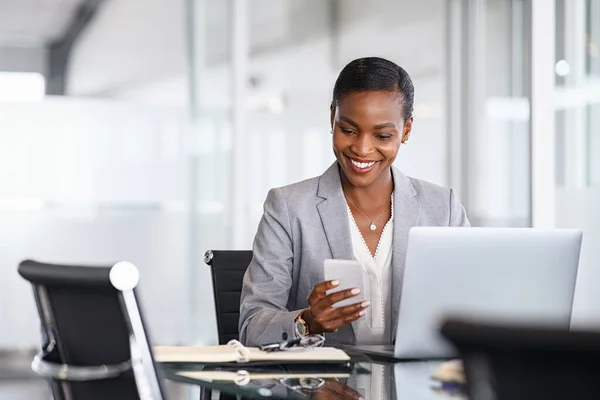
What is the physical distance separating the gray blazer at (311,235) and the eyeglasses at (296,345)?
25cm

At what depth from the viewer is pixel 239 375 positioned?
1803 mm

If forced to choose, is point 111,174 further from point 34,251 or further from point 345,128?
point 345,128

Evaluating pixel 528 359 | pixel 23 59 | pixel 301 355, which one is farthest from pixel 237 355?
pixel 23 59

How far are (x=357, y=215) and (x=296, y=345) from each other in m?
0.60

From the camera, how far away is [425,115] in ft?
19.4

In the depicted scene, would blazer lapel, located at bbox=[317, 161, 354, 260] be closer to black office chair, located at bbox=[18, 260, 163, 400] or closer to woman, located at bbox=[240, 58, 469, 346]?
woman, located at bbox=[240, 58, 469, 346]

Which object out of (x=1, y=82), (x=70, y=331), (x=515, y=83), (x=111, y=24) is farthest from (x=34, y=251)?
(x=70, y=331)

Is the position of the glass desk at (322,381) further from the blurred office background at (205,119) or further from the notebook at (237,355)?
the blurred office background at (205,119)

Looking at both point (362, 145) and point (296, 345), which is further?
point (362, 145)

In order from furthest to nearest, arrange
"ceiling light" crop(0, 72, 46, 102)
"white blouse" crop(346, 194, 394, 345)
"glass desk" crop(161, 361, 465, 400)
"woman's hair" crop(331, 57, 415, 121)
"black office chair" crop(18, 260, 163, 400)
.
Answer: "ceiling light" crop(0, 72, 46, 102) < "woman's hair" crop(331, 57, 415, 121) < "white blouse" crop(346, 194, 394, 345) < "glass desk" crop(161, 361, 465, 400) < "black office chair" crop(18, 260, 163, 400)

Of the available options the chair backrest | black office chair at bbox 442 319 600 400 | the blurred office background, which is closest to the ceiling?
the blurred office background

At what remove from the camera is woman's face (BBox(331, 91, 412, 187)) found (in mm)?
2490

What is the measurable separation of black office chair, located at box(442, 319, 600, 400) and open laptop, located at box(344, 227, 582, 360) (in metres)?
1.09

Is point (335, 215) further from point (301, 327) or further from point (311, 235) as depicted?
point (301, 327)
